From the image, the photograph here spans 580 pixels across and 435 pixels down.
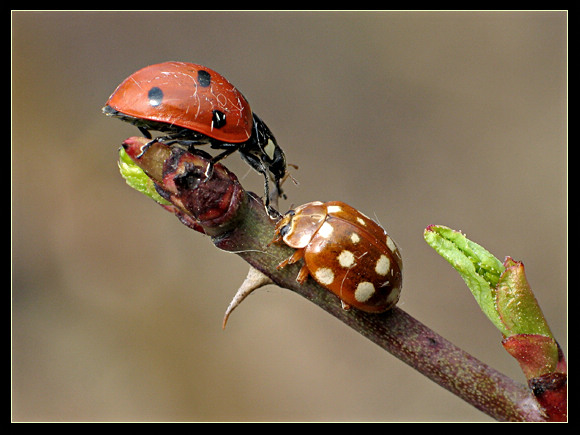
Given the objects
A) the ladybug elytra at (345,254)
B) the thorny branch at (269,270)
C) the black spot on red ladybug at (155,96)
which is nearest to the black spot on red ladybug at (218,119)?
the black spot on red ladybug at (155,96)

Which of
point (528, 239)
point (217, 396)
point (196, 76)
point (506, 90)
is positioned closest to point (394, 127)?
point (506, 90)

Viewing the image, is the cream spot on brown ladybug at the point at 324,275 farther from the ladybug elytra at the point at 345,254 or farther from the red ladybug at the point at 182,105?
the red ladybug at the point at 182,105

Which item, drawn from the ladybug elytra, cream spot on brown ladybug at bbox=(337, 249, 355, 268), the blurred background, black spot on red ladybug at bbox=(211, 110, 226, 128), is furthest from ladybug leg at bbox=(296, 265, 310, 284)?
the blurred background

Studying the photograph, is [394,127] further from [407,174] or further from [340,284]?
[340,284]

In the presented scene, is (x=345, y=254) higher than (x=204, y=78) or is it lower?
lower

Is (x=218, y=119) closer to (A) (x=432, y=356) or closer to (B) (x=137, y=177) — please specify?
(B) (x=137, y=177)

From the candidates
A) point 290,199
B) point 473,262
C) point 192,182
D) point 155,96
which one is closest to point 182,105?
point 155,96
